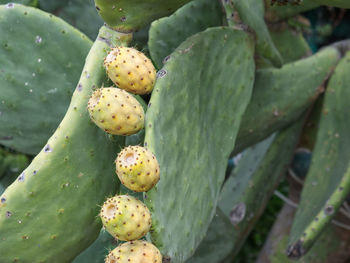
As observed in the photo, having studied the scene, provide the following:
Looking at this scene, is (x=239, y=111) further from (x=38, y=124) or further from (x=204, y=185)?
(x=38, y=124)

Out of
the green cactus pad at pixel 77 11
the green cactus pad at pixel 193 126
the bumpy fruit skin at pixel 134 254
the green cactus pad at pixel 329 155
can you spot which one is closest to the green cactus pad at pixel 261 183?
the green cactus pad at pixel 329 155

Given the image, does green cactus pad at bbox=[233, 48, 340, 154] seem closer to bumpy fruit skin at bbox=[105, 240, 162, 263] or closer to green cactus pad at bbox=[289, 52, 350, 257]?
green cactus pad at bbox=[289, 52, 350, 257]

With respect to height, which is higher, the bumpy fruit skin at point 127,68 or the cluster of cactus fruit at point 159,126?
the bumpy fruit skin at point 127,68

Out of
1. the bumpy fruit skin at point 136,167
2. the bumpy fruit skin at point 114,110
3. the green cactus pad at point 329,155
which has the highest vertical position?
the bumpy fruit skin at point 114,110

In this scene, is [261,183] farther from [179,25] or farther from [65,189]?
[65,189]

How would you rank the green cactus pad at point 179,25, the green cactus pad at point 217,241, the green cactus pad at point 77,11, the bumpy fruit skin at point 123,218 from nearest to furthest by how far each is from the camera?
the bumpy fruit skin at point 123,218 → the green cactus pad at point 179,25 → the green cactus pad at point 77,11 → the green cactus pad at point 217,241

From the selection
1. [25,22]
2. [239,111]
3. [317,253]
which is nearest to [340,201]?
[239,111]

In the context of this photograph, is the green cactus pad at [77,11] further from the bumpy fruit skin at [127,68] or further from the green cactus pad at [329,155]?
the green cactus pad at [329,155]
